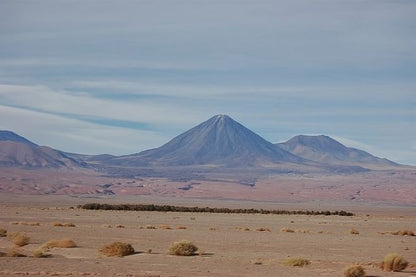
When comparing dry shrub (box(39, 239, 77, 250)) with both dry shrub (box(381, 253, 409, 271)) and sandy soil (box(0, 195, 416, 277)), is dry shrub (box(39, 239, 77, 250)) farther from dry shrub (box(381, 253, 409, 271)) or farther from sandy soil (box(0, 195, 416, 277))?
dry shrub (box(381, 253, 409, 271))

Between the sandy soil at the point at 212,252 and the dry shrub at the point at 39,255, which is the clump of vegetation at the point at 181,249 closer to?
the sandy soil at the point at 212,252

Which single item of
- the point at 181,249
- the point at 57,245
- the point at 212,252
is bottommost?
the point at 212,252

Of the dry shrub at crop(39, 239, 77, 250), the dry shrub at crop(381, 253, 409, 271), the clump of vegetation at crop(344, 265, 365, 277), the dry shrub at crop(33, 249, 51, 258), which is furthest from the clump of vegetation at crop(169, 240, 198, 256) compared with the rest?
the dry shrub at crop(381, 253, 409, 271)

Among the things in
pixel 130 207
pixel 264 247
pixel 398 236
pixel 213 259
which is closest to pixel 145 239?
pixel 264 247

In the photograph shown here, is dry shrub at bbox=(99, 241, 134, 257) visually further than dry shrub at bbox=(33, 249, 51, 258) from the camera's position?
Yes

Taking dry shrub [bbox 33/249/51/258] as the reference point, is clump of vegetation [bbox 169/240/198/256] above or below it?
above

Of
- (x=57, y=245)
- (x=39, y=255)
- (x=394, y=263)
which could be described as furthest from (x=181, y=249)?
(x=394, y=263)

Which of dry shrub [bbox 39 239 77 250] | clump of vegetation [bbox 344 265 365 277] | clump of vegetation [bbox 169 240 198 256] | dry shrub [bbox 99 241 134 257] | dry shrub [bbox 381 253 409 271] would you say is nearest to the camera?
clump of vegetation [bbox 344 265 365 277]

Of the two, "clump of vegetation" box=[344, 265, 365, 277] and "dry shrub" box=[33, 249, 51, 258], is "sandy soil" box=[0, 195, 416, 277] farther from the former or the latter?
"clump of vegetation" box=[344, 265, 365, 277]

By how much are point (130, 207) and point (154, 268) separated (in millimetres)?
66944

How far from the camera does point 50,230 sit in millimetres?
46219

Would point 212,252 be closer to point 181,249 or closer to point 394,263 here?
point 181,249

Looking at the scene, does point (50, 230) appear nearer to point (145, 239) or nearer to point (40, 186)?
point (145, 239)

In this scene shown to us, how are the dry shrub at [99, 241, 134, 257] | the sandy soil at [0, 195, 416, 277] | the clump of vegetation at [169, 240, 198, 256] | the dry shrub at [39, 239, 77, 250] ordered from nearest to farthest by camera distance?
the sandy soil at [0, 195, 416, 277]
the dry shrub at [99, 241, 134, 257]
the clump of vegetation at [169, 240, 198, 256]
the dry shrub at [39, 239, 77, 250]
